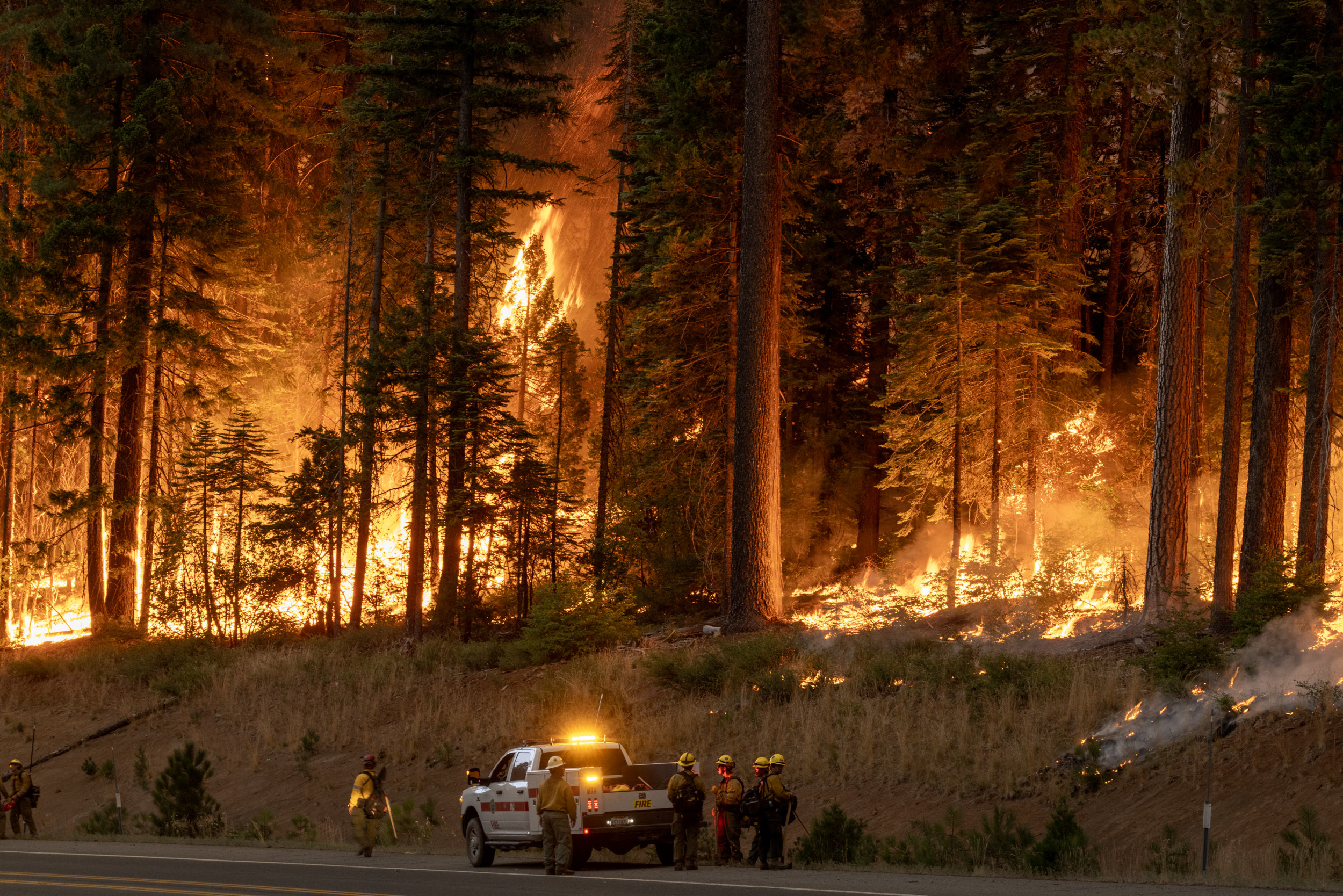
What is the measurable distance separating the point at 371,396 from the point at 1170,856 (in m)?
22.6

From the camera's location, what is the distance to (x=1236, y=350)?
65.8 ft

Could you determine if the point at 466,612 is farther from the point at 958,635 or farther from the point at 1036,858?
the point at 1036,858

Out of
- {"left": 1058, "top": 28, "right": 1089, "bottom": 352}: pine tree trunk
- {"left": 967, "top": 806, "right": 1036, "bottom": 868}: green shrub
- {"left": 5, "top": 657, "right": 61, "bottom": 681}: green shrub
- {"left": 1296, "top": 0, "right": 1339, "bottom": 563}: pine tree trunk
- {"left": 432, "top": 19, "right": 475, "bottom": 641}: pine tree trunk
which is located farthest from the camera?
{"left": 5, "top": 657, "right": 61, "bottom": 681}: green shrub

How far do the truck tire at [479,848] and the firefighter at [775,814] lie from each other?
3820mm

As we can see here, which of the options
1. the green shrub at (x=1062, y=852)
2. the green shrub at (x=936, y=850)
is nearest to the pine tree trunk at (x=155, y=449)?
the green shrub at (x=936, y=850)

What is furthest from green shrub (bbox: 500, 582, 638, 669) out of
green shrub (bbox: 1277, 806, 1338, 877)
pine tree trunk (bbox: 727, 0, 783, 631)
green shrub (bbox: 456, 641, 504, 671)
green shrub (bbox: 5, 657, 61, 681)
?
green shrub (bbox: 1277, 806, 1338, 877)

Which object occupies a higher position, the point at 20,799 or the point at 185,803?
the point at 185,803

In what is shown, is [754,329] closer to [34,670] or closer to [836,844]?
[836,844]

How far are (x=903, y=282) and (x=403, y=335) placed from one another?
41.7ft

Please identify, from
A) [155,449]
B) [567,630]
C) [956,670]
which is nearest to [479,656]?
[567,630]

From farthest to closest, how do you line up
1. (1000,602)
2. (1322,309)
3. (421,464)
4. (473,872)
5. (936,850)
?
1. (421,464)
2. (1000,602)
3. (1322,309)
4. (473,872)
5. (936,850)

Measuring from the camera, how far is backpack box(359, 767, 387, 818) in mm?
16595

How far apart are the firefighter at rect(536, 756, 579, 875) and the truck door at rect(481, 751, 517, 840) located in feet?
4.28

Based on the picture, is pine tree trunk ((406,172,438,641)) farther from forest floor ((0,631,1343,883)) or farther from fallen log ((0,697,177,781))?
fallen log ((0,697,177,781))
